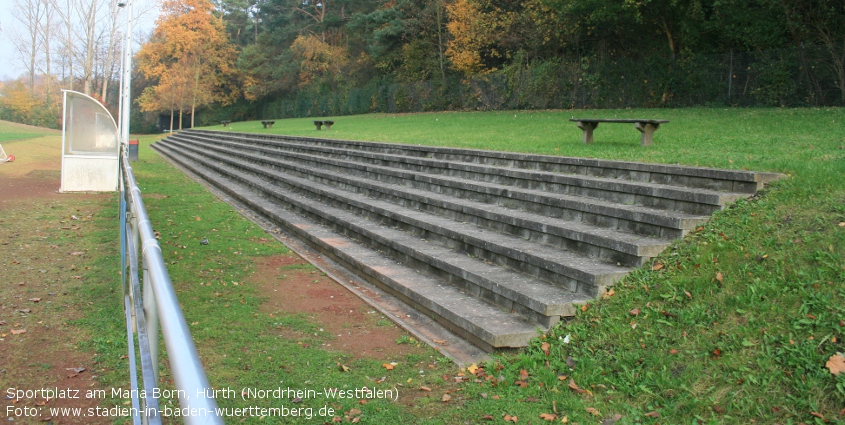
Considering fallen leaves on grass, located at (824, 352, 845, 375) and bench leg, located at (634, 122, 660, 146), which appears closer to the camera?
fallen leaves on grass, located at (824, 352, 845, 375)

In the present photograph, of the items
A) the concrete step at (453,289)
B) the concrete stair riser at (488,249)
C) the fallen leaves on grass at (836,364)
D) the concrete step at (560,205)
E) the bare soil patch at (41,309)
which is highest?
the concrete step at (560,205)

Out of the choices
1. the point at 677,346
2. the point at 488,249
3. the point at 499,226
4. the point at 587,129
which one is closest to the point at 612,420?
the point at 677,346

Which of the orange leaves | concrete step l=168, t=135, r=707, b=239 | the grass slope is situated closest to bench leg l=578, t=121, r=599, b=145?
concrete step l=168, t=135, r=707, b=239

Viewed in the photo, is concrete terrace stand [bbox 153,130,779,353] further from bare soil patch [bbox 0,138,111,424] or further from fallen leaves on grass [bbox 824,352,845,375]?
bare soil patch [bbox 0,138,111,424]

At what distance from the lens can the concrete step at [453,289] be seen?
17.2 feet

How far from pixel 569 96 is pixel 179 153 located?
1708cm

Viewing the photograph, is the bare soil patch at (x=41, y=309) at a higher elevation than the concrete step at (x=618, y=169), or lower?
lower

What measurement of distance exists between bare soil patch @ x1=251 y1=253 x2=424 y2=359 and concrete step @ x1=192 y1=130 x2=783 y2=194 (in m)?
3.17

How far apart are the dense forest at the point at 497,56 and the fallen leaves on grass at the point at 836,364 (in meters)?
17.2

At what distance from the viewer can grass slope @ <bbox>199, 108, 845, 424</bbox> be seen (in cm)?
379

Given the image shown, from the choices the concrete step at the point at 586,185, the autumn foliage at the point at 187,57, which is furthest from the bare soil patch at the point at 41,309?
the autumn foliage at the point at 187,57

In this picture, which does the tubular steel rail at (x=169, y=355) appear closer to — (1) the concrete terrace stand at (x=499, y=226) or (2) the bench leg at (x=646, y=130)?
(1) the concrete terrace stand at (x=499, y=226)

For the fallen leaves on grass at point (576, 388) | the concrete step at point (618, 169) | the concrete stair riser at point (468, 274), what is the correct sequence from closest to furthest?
1. the fallen leaves on grass at point (576, 388)
2. the concrete stair riser at point (468, 274)
3. the concrete step at point (618, 169)

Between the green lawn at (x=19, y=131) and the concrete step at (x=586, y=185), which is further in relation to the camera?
the green lawn at (x=19, y=131)
